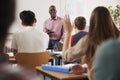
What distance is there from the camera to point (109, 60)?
2.19 ft

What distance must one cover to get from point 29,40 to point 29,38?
0.03 meters

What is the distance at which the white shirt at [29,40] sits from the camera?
3525mm

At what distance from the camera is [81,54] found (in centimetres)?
233

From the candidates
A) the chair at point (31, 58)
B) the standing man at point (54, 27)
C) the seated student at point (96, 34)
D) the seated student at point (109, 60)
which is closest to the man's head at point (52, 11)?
the standing man at point (54, 27)

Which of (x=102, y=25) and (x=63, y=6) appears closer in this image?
(x=102, y=25)

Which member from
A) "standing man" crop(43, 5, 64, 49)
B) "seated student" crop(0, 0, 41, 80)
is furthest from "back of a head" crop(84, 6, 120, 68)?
"standing man" crop(43, 5, 64, 49)

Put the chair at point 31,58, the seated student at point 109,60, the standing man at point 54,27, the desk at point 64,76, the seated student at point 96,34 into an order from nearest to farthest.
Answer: the seated student at point 109,60
the seated student at point 96,34
the desk at point 64,76
the chair at point 31,58
the standing man at point 54,27

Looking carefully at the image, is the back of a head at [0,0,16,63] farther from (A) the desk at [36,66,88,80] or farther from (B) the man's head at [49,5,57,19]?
(B) the man's head at [49,5,57,19]

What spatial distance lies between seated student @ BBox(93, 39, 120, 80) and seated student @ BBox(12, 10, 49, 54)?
112 inches

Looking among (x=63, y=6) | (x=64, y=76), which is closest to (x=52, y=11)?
(x=63, y=6)

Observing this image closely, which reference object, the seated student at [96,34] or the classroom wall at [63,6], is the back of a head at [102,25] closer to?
the seated student at [96,34]

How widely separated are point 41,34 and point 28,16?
0.31 metres

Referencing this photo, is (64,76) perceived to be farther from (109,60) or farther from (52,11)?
(52,11)

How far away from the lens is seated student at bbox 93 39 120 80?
2.16 ft
